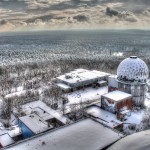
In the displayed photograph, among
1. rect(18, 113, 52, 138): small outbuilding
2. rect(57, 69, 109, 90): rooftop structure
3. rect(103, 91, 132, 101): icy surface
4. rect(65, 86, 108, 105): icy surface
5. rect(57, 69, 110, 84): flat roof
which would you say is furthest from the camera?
rect(57, 69, 110, 84): flat roof

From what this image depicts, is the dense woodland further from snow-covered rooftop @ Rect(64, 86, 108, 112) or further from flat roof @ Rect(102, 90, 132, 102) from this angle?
flat roof @ Rect(102, 90, 132, 102)

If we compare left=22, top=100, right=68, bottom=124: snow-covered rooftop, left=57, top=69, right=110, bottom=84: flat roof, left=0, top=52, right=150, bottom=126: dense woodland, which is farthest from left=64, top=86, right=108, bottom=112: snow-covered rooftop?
left=22, top=100, right=68, bottom=124: snow-covered rooftop

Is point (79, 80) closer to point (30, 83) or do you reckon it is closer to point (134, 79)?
point (30, 83)

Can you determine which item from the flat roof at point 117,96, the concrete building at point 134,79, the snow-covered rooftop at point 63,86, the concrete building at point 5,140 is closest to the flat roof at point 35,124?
the concrete building at point 5,140

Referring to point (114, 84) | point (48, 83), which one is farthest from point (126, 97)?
point (48, 83)

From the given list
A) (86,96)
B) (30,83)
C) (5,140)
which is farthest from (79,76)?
(5,140)

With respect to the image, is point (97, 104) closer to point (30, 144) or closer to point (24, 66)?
point (30, 144)

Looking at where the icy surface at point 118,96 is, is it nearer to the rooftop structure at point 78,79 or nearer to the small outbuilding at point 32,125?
the small outbuilding at point 32,125
